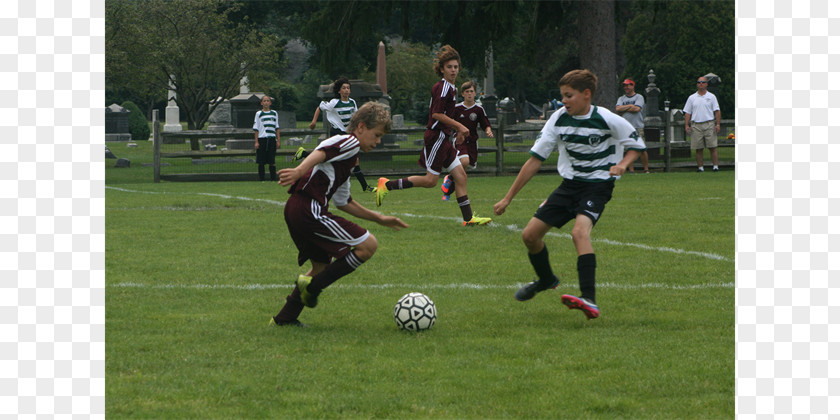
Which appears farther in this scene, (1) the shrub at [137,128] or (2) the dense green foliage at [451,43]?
(1) the shrub at [137,128]

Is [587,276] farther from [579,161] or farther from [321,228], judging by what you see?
[321,228]

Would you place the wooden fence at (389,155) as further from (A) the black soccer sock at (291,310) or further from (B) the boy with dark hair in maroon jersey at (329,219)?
(A) the black soccer sock at (291,310)

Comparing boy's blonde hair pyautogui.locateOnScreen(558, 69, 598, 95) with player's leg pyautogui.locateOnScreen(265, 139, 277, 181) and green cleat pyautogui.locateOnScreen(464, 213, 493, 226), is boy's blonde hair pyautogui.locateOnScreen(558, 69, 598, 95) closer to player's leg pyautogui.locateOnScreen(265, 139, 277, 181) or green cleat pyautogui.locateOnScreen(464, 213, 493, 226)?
green cleat pyautogui.locateOnScreen(464, 213, 493, 226)

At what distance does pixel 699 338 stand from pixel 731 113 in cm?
4739

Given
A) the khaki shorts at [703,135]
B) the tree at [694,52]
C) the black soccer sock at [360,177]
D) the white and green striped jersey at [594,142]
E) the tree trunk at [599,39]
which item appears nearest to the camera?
the white and green striped jersey at [594,142]

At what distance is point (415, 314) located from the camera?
643cm

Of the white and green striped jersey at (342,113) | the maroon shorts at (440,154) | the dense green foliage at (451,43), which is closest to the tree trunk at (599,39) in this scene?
the dense green foliage at (451,43)

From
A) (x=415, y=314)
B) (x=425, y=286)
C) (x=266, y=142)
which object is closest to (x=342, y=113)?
(x=266, y=142)

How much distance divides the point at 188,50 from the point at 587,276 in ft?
106

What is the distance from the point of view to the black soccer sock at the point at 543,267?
7336 millimetres

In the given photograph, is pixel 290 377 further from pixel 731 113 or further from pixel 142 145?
pixel 731 113

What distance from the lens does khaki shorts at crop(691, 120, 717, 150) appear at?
71.3 feet

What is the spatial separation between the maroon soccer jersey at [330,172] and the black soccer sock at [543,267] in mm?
1587

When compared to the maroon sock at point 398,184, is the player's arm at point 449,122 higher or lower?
higher
